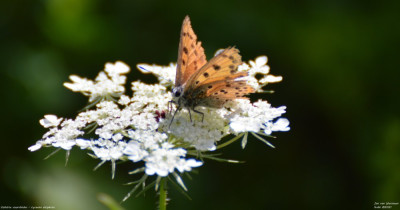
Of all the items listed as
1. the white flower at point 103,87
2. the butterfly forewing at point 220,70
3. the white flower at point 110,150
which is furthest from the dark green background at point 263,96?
the butterfly forewing at point 220,70

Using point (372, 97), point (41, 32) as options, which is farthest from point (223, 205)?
point (41, 32)

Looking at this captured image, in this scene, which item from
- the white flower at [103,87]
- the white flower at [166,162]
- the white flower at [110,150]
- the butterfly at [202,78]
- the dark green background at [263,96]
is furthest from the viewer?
the dark green background at [263,96]

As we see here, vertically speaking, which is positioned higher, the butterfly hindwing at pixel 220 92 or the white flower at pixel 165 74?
the white flower at pixel 165 74

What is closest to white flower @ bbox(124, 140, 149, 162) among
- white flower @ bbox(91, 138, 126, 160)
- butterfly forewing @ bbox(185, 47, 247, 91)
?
white flower @ bbox(91, 138, 126, 160)

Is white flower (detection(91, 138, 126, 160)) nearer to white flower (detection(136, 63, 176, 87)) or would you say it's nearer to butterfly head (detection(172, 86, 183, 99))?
butterfly head (detection(172, 86, 183, 99))

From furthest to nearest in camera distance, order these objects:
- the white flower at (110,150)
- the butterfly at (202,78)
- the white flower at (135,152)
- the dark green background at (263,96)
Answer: the dark green background at (263,96), the butterfly at (202,78), the white flower at (110,150), the white flower at (135,152)

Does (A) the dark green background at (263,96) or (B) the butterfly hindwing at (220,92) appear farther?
(A) the dark green background at (263,96)

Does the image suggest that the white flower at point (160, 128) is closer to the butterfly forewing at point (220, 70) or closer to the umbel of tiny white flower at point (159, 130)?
the umbel of tiny white flower at point (159, 130)
